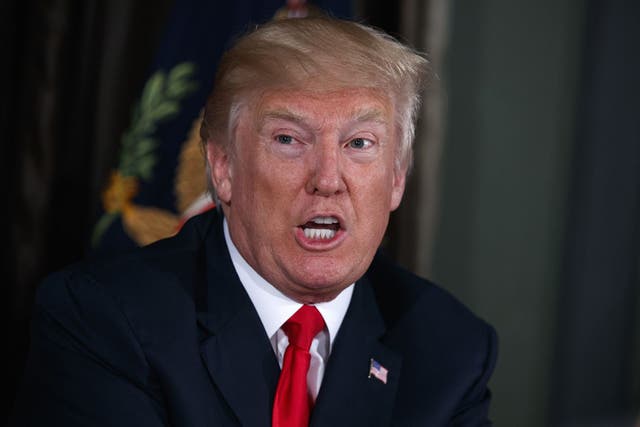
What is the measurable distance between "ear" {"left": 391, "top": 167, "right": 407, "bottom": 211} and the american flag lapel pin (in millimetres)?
343

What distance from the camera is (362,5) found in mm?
3225

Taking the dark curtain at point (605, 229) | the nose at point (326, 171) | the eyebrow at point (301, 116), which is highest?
the eyebrow at point (301, 116)

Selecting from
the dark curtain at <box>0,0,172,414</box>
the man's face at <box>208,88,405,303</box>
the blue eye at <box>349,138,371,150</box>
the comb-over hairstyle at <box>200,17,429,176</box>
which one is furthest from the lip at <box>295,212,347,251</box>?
the dark curtain at <box>0,0,172,414</box>

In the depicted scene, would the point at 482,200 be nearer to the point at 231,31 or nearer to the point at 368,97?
the point at 231,31

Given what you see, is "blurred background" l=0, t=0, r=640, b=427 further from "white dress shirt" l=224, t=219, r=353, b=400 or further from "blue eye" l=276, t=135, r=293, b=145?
"blue eye" l=276, t=135, r=293, b=145

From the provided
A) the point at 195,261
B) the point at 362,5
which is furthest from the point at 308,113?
the point at 362,5

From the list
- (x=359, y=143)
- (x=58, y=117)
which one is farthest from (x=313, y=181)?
(x=58, y=117)

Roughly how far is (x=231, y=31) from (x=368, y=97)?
135 cm

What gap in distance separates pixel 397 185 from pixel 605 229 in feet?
6.48

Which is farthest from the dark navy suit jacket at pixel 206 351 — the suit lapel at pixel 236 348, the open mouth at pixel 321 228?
the open mouth at pixel 321 228

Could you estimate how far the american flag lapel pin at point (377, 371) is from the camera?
6.20 feet

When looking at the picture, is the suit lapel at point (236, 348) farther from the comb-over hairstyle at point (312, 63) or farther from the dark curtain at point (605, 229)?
the dark curtain at point (605, 229)

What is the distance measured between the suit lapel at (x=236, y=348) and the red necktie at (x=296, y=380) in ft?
0.08

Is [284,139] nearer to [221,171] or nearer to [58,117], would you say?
[221,171]
